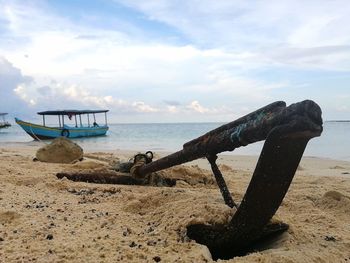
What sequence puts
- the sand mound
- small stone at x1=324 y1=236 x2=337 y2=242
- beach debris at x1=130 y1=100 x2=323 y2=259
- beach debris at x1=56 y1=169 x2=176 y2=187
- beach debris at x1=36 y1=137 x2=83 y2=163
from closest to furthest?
1. beach debris at x1=130 y1=100 x2=323 y2=259
2. small stone at x1=324 y1=236 x2=337 y2=242
3. beach debris at x1=56 y1=169 x2=176 y2=187
4. the sand mound
5. beach debris at x1=36 y1=137 x2=83 y2=163

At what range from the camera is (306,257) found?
2.42m

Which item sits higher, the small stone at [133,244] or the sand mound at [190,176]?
the small stone at [133,244]

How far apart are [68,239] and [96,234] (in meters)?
0.21

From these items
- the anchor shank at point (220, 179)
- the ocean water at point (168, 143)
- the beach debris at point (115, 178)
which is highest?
the anchor shank at point (220, 179)

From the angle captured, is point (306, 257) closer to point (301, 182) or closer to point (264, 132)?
point (264, 132)

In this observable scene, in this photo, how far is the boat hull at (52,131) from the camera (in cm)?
3041

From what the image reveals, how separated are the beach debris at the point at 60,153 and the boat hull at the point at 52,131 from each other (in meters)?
20.7

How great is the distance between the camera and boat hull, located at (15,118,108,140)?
30.4 m

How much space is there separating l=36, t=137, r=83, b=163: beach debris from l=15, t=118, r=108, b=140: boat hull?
68.0ft

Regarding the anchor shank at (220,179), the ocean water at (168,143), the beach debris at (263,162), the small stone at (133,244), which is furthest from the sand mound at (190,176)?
the ocean water at (168,143)

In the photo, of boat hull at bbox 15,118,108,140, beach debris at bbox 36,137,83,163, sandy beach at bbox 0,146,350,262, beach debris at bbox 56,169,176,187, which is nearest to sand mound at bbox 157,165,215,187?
beach debris at bbox 56,169,176,187

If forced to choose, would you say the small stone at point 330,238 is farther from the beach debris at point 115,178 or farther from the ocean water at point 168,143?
the ocean water at point 168,143

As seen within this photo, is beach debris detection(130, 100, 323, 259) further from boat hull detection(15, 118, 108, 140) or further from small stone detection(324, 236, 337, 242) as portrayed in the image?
boat hull detection(15, 118, 108, 140)

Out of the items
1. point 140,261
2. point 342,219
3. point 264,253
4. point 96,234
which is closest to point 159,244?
point 140,261
